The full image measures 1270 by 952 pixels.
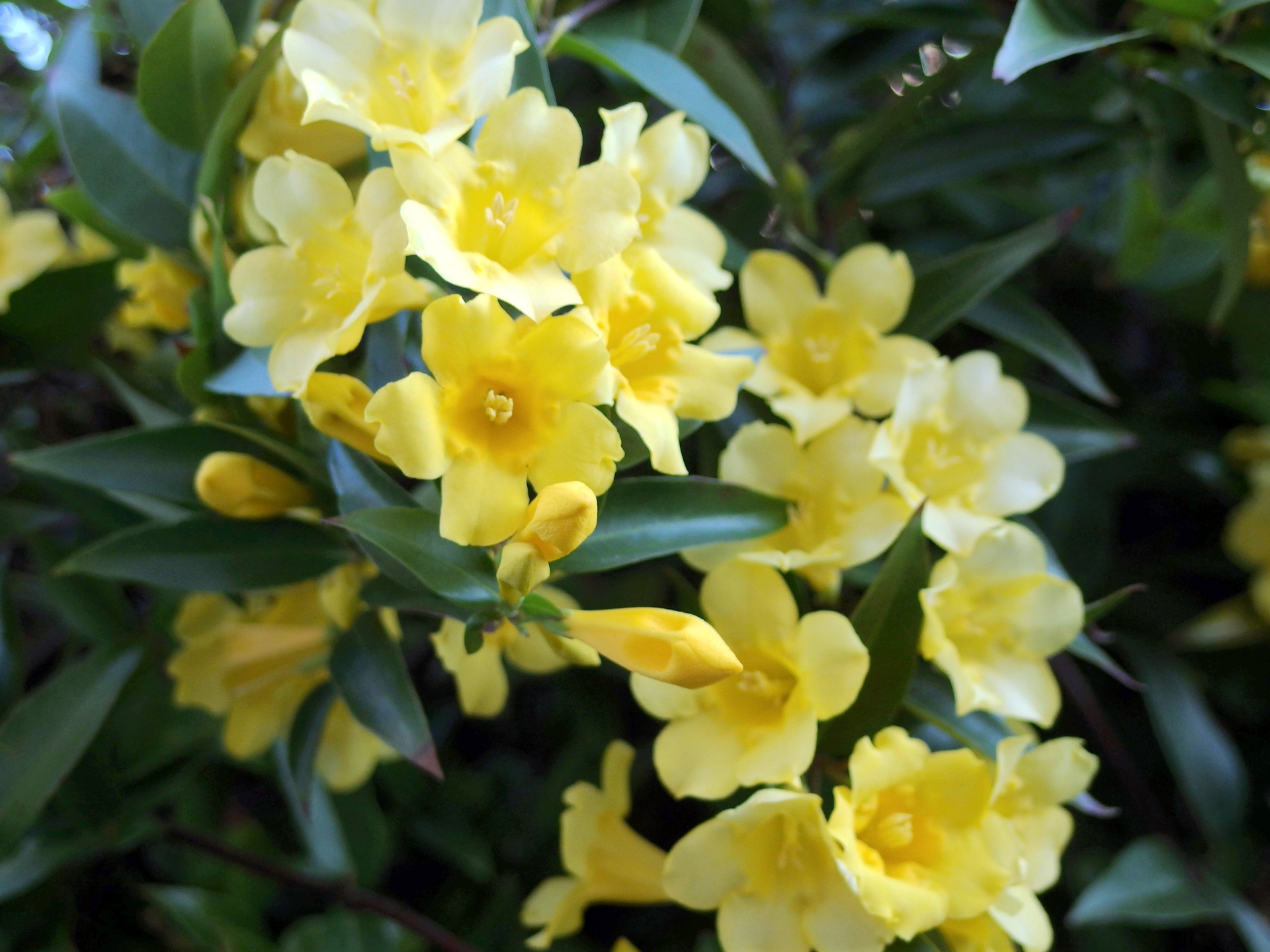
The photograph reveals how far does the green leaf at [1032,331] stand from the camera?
2.86ft

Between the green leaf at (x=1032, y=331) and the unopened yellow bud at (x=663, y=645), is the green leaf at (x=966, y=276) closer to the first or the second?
the green leaf at (x=1032, y=331)

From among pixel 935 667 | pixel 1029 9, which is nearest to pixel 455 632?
pixel 935 667

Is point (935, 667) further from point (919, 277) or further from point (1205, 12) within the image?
point (1205, 12)

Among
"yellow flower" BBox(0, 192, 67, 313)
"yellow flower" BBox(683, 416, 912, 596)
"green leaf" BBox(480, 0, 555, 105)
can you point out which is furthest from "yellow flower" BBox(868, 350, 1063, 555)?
"yellow flower" BBox(0, 192, 67, 313)

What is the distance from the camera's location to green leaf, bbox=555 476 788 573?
59 centimetres

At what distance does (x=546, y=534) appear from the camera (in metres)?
0.50

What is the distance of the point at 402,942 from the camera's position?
1000 mm

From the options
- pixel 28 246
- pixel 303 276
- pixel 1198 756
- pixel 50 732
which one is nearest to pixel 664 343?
pixel 303 276

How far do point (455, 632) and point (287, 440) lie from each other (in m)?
0.21

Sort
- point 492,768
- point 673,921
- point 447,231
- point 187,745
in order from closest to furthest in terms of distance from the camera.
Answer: point 447,231 < point 187,745 < point 673,921 < point 492,768

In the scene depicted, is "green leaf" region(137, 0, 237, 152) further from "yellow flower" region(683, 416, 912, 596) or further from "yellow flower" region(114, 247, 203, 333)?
"yellow flower" region(683, 416, 912, 596)

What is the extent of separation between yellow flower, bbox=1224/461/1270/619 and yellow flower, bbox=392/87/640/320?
95cm

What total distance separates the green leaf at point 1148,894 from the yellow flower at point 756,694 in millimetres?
462

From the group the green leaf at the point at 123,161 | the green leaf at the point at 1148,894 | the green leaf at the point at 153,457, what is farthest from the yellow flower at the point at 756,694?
the green leaf at the point at 123,161
